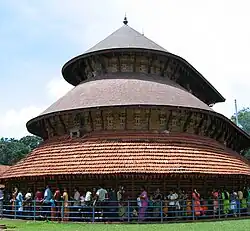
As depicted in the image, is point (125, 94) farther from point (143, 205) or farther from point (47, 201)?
point (47, 201)

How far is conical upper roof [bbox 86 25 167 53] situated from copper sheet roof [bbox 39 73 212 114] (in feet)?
5.10

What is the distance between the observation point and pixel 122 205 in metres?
16.9

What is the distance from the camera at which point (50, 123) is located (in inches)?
851

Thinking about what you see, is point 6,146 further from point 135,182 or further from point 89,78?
point 135,182

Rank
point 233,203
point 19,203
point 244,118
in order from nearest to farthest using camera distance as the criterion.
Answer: point 233,203 → point 19,203 → point 244,118

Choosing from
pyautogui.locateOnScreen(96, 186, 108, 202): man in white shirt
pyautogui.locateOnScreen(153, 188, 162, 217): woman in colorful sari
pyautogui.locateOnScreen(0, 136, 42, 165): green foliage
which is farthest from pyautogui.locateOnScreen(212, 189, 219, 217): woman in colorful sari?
pyautogui.locateOnScreen(0, 136, 42, 165): green foliage

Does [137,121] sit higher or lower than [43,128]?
lower

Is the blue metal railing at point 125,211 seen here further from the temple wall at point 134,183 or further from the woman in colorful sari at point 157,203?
the temple wall at point 134,183

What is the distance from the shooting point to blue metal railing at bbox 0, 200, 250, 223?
1653 cm

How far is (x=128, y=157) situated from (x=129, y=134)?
178cm

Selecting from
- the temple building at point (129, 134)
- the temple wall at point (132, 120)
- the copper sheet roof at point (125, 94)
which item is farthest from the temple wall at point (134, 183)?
the copper sheet roof at point (125, 94)

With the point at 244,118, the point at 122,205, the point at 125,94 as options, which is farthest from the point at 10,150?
the point at 122,205

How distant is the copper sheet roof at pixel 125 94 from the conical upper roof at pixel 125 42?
1556 mm

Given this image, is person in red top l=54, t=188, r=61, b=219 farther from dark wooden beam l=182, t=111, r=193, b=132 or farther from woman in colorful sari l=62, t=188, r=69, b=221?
dark wooden beam l=182, t=111, r=193, b=132
